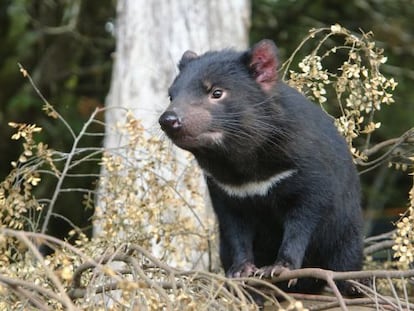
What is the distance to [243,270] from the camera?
400 cm

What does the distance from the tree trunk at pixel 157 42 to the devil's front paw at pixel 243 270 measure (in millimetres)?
2225

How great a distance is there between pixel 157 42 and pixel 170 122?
110 inches

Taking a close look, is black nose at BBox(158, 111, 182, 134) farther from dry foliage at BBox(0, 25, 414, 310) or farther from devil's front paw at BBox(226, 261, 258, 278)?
devil's front paw at BBox(226, 261, 258, 278)

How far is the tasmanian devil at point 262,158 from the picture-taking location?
3.77m

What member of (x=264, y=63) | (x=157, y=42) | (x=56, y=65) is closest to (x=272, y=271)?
(x=264, y=63)

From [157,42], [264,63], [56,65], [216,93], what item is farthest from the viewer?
[56,65]

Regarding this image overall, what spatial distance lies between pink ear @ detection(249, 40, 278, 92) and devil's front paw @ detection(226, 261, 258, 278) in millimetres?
744

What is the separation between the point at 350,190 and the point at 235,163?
64 centimetres

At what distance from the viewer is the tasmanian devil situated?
3.77 m

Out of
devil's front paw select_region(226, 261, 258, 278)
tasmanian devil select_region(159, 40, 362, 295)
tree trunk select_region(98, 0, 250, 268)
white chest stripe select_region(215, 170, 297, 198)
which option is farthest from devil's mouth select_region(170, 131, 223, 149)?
tree trunk select_region(98, 0, 250, 268)

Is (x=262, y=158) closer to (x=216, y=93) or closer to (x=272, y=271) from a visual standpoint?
(x=216, y=93)

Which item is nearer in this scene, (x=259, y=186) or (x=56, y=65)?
(x=259, y=186)

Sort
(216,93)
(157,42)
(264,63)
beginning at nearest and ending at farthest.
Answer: (216,93)
(264,63)
(157,42)

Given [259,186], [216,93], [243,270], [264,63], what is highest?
[264,63]
